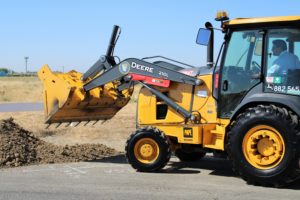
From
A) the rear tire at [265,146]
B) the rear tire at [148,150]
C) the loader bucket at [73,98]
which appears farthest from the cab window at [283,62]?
the loader bucket at [73,98]

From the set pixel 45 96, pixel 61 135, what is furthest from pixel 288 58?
pixel 61 135

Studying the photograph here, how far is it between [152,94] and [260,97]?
254 cm

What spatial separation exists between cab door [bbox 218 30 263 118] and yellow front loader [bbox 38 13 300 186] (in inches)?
0.6

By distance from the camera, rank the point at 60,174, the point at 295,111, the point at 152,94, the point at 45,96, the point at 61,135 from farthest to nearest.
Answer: the point at 61,135 < the point at 45,96 < the point at 152,94 < the point at 60,174 < the point at 295,111

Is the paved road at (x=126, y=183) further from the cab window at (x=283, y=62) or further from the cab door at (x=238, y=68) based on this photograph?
the cab window at (x=283, y=62)

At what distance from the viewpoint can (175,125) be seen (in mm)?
8781

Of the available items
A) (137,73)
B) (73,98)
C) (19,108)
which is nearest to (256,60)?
(137,73)

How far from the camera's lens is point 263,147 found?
7172 mm

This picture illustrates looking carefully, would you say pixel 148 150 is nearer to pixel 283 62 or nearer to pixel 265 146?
pixel 265 146

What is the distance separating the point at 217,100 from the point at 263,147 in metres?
1.28

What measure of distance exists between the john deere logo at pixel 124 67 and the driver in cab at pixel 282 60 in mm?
2921

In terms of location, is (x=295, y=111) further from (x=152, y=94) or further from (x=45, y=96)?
(x=45, y=96)

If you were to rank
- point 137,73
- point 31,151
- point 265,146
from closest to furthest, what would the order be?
point 265,146, point 137,73, point 31,151

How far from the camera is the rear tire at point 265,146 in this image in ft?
22.4
